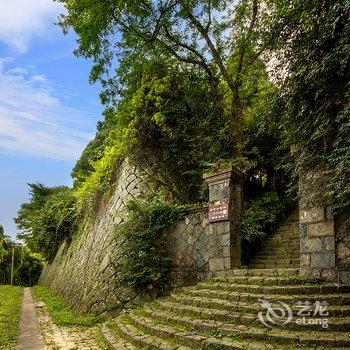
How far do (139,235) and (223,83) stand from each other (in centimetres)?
664

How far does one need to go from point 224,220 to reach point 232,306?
2399 mm

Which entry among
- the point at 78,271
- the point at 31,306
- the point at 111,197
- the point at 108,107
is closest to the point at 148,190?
the point at 111,197

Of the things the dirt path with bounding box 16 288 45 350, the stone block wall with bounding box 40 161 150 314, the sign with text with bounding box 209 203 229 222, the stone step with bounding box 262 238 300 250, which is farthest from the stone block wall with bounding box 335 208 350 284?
the dirt path with bounding box 16 288 45 350

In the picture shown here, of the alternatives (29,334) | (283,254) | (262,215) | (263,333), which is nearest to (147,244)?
(29,334)

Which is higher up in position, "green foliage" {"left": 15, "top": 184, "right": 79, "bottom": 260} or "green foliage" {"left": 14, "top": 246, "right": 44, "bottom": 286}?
"green foliage" {"left": 15, "top": 184, "right": 79, "bottom": 260}

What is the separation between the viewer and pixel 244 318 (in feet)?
16.3

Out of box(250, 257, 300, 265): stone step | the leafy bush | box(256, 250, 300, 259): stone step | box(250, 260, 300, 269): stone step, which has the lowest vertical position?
box(250, 260, 300, 269): stone step

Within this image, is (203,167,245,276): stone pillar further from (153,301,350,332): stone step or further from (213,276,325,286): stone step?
(153,301,350,332): stone step

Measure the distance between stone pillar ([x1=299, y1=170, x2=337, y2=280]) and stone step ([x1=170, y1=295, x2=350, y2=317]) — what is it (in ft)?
3.10

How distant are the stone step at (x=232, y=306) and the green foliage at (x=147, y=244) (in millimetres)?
1661

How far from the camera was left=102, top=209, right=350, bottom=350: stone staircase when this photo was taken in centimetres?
439

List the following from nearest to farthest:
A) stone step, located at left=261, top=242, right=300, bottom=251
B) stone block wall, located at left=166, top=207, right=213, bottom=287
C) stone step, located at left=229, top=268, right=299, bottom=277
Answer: stone step, located at left=229, top=268, right=299, bottom=277 → stone block wall, located at left=166, top=207, right=213, bottom=287 → stone step, located at left=261, top=242, right=300, bottom=251

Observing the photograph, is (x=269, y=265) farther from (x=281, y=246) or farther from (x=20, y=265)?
(x=20, y=265)

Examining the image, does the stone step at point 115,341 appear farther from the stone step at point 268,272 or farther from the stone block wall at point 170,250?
the stone step at point 268,272
